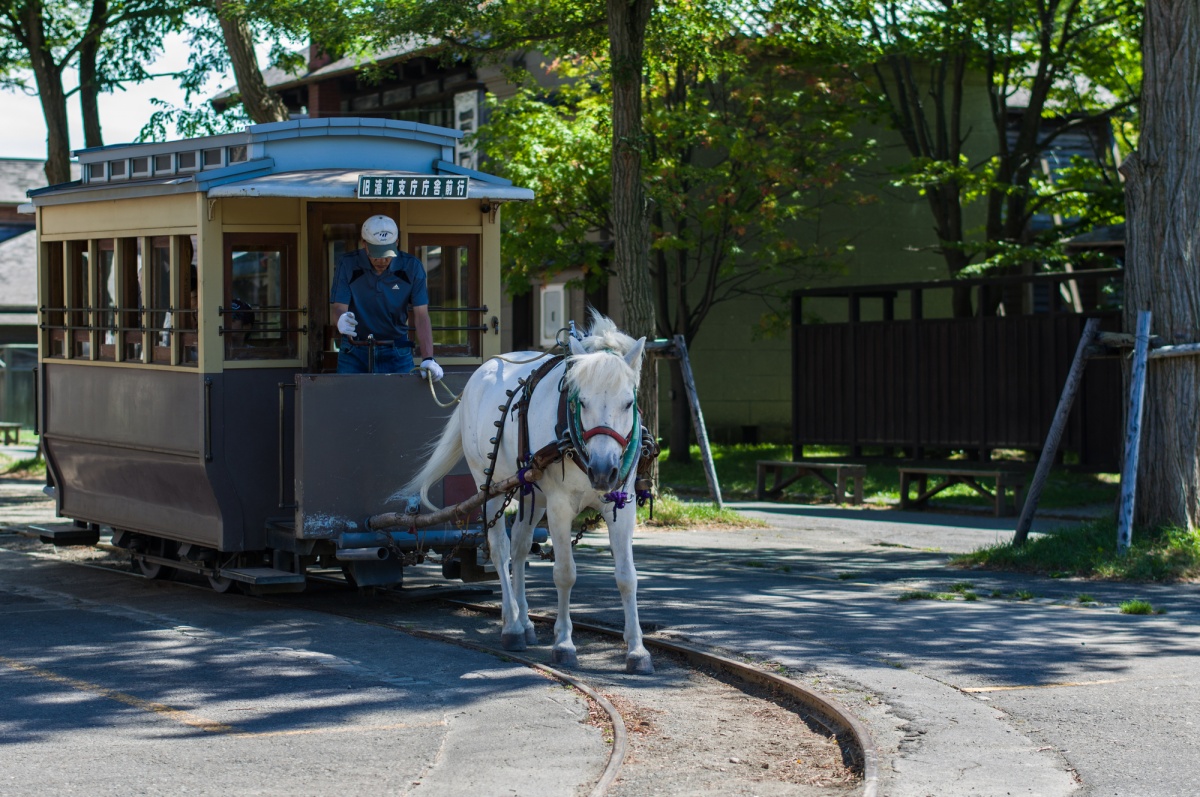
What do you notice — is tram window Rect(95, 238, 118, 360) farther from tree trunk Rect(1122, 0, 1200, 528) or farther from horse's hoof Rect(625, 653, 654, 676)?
tree trunk Rect(1122, 0, 1200, 528)

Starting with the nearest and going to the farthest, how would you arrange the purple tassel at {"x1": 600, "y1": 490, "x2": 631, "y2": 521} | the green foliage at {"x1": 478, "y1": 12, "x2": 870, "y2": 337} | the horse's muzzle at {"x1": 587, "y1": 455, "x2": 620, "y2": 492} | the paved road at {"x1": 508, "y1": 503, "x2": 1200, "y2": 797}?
the paved road at {"x1": 508, "y1": 503, "x2": 1200, "y2": 797}
the horse's muzzle at {"x1": 587, "y1": 455, "x2": 620, "y2": 492}
the purple tassel at {"x1": 600, "y1": 490, "x2": 631, "y2": 521}
the green foliage at {"x1": 478, "y1": 12, "x2": 870, "y2": 337}

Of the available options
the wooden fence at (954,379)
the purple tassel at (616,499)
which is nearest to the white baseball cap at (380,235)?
the purple tassel at (616,499)

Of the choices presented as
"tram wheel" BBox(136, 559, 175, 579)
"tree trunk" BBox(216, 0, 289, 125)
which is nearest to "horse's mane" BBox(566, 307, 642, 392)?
"tram wheel" BBox(136, 559, 175, 579)

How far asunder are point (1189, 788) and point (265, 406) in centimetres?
727

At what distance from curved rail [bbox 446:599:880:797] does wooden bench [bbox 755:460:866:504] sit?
432 inches

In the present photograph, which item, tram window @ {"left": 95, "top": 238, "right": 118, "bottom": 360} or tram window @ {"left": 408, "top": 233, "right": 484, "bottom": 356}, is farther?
tram window @ {"left": 95, "top": 238, "right": 118, "bottom": 360}

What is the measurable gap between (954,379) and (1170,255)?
9099mm

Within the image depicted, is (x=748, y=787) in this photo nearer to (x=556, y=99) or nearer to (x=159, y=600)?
(x=159, y=600)

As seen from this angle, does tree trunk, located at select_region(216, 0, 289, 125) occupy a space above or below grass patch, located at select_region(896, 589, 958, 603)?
above

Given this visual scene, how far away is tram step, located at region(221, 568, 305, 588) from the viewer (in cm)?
1079

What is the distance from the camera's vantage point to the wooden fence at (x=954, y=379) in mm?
20828

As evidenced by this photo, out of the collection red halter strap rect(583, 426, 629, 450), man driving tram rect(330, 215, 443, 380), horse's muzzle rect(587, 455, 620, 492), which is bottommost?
horse's muzzle rect(587, 455, 620, 492)

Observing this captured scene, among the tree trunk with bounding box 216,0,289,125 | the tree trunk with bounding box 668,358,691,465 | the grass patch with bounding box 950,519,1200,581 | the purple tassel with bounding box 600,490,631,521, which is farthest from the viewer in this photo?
the tree trunk with bounding box 668,358,691,465

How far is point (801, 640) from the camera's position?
9.85 metres
